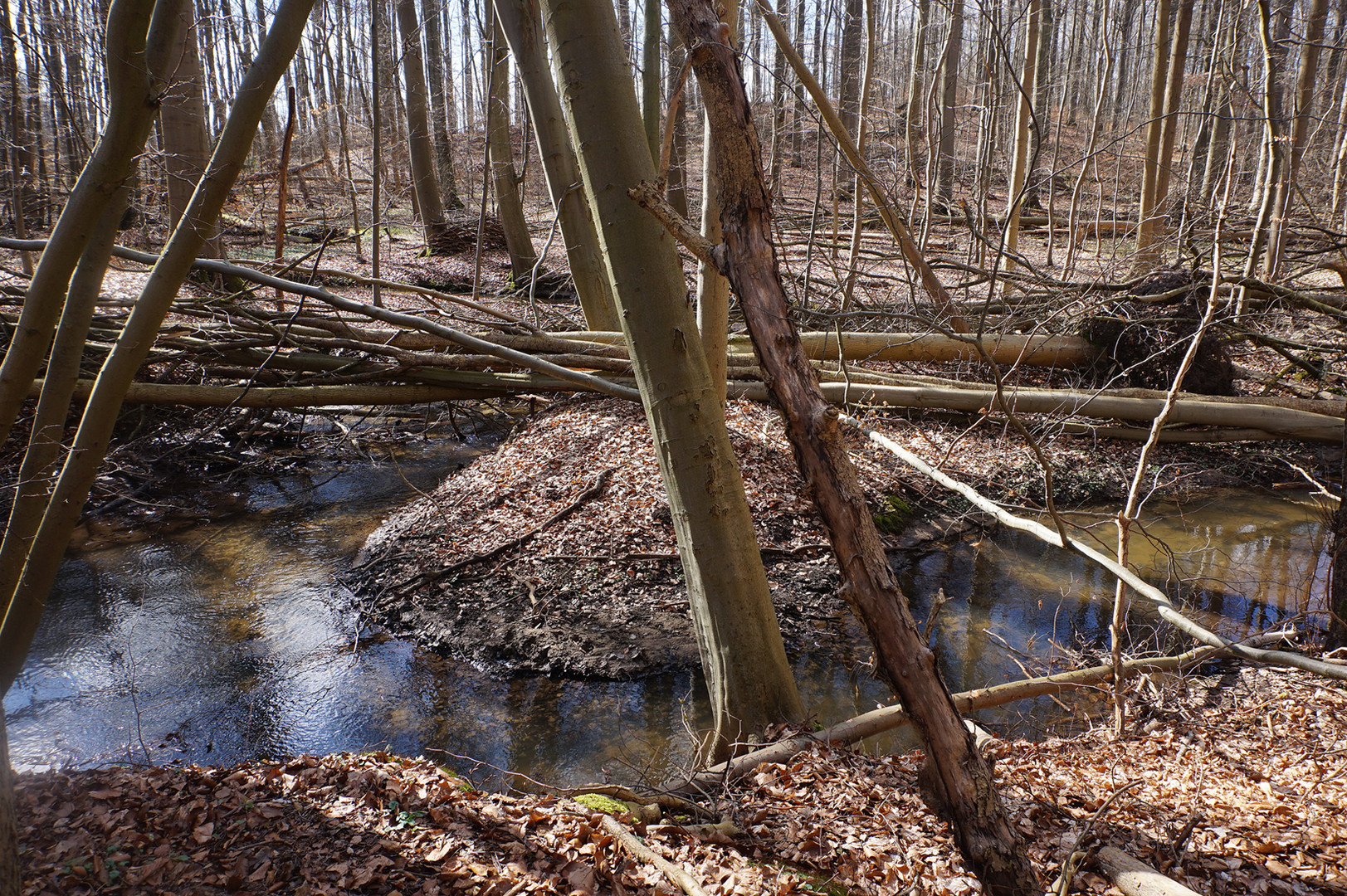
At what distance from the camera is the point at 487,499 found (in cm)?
751

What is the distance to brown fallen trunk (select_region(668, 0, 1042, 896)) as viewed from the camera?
2818 mm

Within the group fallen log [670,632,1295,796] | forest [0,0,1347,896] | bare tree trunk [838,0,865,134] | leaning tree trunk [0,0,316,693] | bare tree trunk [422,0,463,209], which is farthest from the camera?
bare tree trunk [838,0,865,134]

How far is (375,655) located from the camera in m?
5.80

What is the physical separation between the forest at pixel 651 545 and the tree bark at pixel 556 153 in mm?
66

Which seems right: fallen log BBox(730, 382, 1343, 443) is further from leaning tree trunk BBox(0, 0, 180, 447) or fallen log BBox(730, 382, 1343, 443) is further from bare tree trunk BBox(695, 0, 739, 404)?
leaning tree trunk BBox(0, 0, 180, 447)

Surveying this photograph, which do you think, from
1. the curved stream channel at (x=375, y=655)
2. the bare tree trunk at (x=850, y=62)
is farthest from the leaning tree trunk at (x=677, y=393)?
the bare tree trunk at (x=850, y=62)

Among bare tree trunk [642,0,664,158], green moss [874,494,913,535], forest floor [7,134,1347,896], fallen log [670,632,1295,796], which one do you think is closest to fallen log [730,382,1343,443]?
green moss [874,494,913,535]

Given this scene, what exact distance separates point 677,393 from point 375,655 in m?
3.64

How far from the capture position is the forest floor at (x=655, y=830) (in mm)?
2707

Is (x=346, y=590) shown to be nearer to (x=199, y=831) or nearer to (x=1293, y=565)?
(x=199, y=831)

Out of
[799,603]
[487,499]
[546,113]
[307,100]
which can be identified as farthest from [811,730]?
[307,100]

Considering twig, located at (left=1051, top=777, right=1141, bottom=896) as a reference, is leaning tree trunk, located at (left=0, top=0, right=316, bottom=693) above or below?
above

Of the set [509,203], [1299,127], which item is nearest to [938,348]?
[1299,127]

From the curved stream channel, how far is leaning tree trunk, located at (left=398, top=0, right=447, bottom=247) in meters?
11.5
